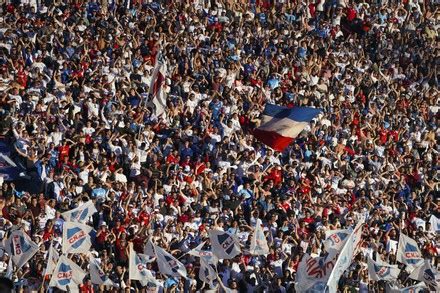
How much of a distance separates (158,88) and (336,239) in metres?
5.64

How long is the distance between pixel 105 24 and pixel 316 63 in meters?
5.51

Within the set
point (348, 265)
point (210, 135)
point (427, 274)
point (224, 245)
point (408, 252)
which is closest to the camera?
point (348, 265)

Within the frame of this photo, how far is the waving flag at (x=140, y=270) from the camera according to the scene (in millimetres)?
20641

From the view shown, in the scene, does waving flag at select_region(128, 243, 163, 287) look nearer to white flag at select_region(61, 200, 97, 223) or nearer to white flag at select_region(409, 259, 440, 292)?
white flag at select_region(61, 200, 97, 223)

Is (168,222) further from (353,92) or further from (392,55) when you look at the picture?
(392,55)

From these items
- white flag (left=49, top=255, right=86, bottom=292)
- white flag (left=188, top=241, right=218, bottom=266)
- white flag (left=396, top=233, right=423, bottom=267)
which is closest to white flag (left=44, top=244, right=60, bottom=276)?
white flag (left=49, top=255, right=86, bottom=292)

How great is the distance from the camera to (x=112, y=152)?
2438 cm

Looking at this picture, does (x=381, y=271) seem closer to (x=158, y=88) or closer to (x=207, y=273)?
(x=207, y=273)

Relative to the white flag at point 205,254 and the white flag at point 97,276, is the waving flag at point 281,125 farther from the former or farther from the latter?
the white flag at point 97,276

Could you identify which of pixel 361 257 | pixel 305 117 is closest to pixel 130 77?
pixel 305 117

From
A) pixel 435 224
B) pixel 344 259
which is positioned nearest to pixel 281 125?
pixel 435 224

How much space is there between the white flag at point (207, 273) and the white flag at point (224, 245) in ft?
1.06

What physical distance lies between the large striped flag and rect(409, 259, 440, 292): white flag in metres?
6.09

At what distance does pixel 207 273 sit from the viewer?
21.3 m
